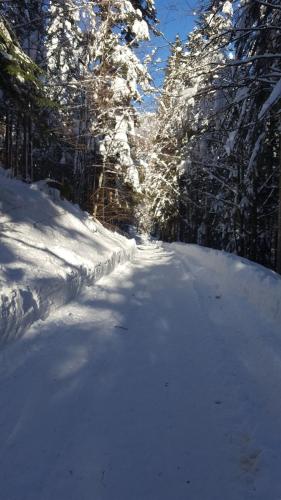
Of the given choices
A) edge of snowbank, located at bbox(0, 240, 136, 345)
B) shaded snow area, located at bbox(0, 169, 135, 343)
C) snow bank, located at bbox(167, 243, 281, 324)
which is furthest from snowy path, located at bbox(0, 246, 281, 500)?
snow bank, located at bbox(167, 243, 281, 324)

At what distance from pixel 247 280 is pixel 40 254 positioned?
4.52 metres

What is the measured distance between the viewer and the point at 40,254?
7348 mm

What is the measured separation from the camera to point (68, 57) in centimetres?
1852

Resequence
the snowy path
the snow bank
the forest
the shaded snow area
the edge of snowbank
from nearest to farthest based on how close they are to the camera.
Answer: the snowy path < the edge of snowbank < the shaded snow area < the snow bank < the forest

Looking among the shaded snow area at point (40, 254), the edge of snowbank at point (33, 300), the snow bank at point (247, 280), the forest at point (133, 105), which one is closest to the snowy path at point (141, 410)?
the edge of snowbank at point (33, 300)

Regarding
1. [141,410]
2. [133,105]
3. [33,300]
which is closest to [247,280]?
[33,300]

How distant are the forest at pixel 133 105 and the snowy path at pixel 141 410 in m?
4.48

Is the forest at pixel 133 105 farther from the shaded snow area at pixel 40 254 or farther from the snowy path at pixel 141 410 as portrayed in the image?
the snowy path at pixel 141 410

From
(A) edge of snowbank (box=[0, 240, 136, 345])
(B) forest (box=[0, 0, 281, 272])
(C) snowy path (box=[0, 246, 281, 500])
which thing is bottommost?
(C) snowy path (box=[0, 246, 281, 500])

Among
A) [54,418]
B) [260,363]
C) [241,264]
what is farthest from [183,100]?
[54,418]

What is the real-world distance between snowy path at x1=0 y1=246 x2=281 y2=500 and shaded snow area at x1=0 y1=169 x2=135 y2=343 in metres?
0.41

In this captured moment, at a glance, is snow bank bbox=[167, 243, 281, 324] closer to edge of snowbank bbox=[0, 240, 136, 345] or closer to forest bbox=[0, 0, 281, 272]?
forest bbox=[0, 0, 281, 272]

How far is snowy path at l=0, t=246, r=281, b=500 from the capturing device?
2.53 m

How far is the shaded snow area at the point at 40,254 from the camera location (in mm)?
5168
